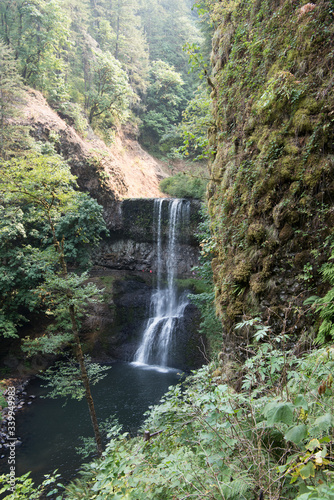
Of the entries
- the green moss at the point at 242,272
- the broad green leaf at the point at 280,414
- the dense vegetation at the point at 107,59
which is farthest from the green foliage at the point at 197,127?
the dense vegetation at the point at 107,59

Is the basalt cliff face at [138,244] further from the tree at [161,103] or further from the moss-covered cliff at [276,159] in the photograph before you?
the tree at [161,103]

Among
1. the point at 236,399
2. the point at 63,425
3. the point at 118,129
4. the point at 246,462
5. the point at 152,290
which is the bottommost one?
the point at 63,425

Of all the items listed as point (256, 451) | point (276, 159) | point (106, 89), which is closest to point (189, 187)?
point (106, 89)

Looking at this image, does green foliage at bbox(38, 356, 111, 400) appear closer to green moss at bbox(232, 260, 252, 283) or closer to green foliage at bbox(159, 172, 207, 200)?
green moss at bbox(232, 260, 252, 283)

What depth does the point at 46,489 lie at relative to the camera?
6.24 metres

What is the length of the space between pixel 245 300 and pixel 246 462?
2522 mm

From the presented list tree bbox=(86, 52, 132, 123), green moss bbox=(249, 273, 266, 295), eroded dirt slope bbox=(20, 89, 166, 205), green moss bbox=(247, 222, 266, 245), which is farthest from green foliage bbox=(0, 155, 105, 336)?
tree bbox=(86, 52, 132, 123)

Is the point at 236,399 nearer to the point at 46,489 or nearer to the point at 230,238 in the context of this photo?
the point at 230,238

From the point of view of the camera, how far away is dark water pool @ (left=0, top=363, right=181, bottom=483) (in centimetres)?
697

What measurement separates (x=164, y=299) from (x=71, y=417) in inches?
280

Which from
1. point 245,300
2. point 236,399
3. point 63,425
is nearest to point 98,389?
point 63,425

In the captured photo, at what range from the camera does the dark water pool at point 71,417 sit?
697 cm

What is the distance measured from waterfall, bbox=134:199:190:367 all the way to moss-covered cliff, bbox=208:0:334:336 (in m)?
8.15

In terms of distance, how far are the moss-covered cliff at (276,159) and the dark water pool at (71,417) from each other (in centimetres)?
600
